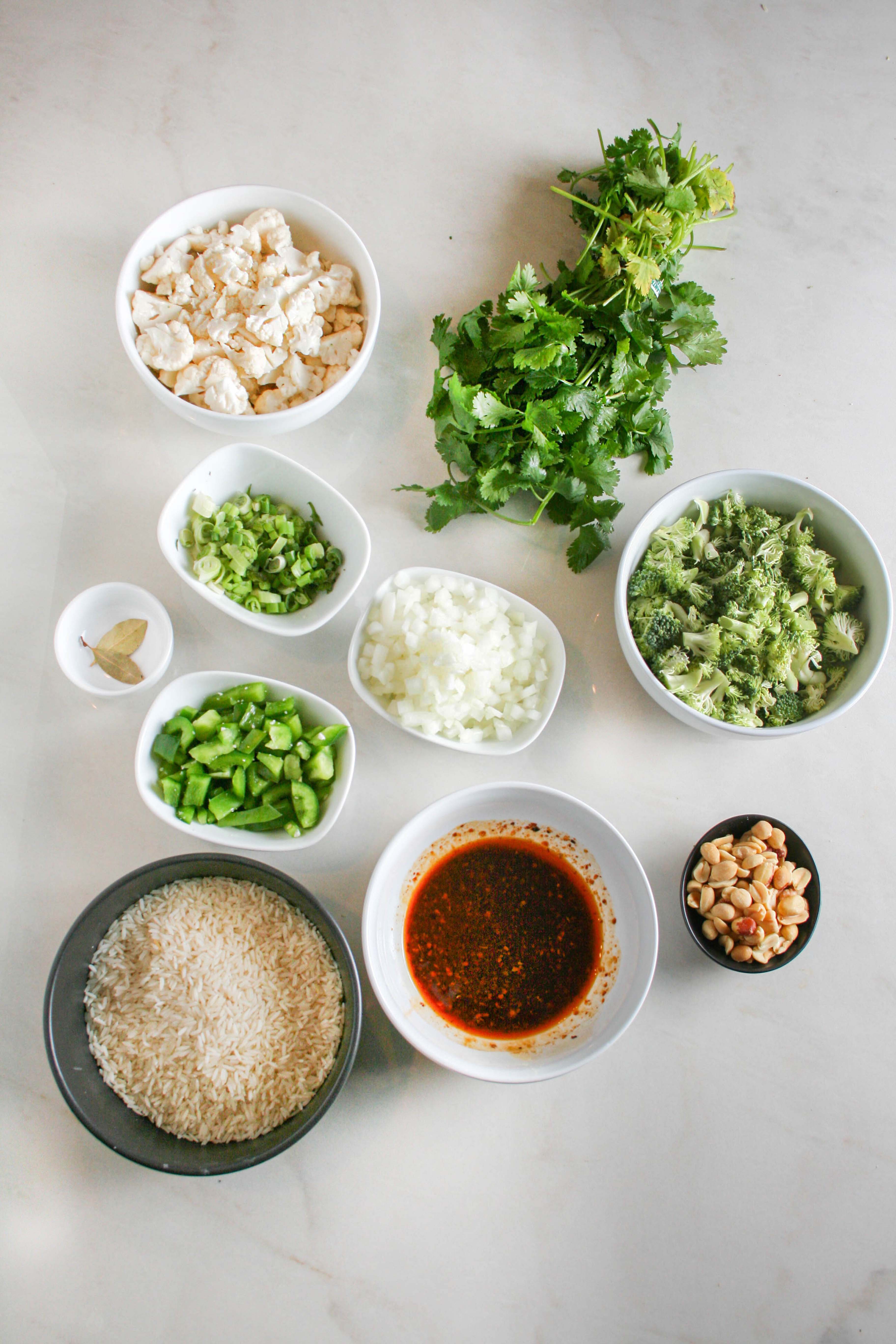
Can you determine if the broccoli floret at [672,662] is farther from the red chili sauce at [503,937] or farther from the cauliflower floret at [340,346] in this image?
the cauliflower floret at [340,346]

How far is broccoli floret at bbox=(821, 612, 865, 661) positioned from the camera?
1614 millimetres

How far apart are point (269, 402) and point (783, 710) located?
1.22 metres

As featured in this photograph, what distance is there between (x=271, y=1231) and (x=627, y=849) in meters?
1.05

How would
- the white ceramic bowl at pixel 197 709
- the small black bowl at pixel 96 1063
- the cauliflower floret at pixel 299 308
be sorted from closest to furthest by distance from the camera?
the small black bowl at pixel 96 1063 → the white ceramic bowl at pixel 197 709 → the cauliflower floret at pixel 299 308

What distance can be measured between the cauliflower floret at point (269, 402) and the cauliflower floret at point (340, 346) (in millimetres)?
124

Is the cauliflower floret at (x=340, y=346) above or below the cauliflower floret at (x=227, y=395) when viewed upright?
above

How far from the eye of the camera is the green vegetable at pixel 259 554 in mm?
1585

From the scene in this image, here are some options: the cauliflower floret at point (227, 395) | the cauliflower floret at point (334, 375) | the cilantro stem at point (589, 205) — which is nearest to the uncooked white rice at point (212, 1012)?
the cauliflower floret at point (227, 395)

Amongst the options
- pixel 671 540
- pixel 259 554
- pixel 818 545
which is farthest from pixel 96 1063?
pixel 818 545

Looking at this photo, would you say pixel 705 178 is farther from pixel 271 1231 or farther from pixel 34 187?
pixel 271 1231

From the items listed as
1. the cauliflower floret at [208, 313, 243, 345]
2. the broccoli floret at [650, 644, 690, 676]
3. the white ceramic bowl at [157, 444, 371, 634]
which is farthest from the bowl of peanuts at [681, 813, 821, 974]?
the cauliflower floret at [208, 313, 243, 345]

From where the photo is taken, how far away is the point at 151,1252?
1.59 meters

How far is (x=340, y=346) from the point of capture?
165 centimetres

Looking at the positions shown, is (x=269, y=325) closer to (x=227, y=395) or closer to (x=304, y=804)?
(x=227, y=395)
